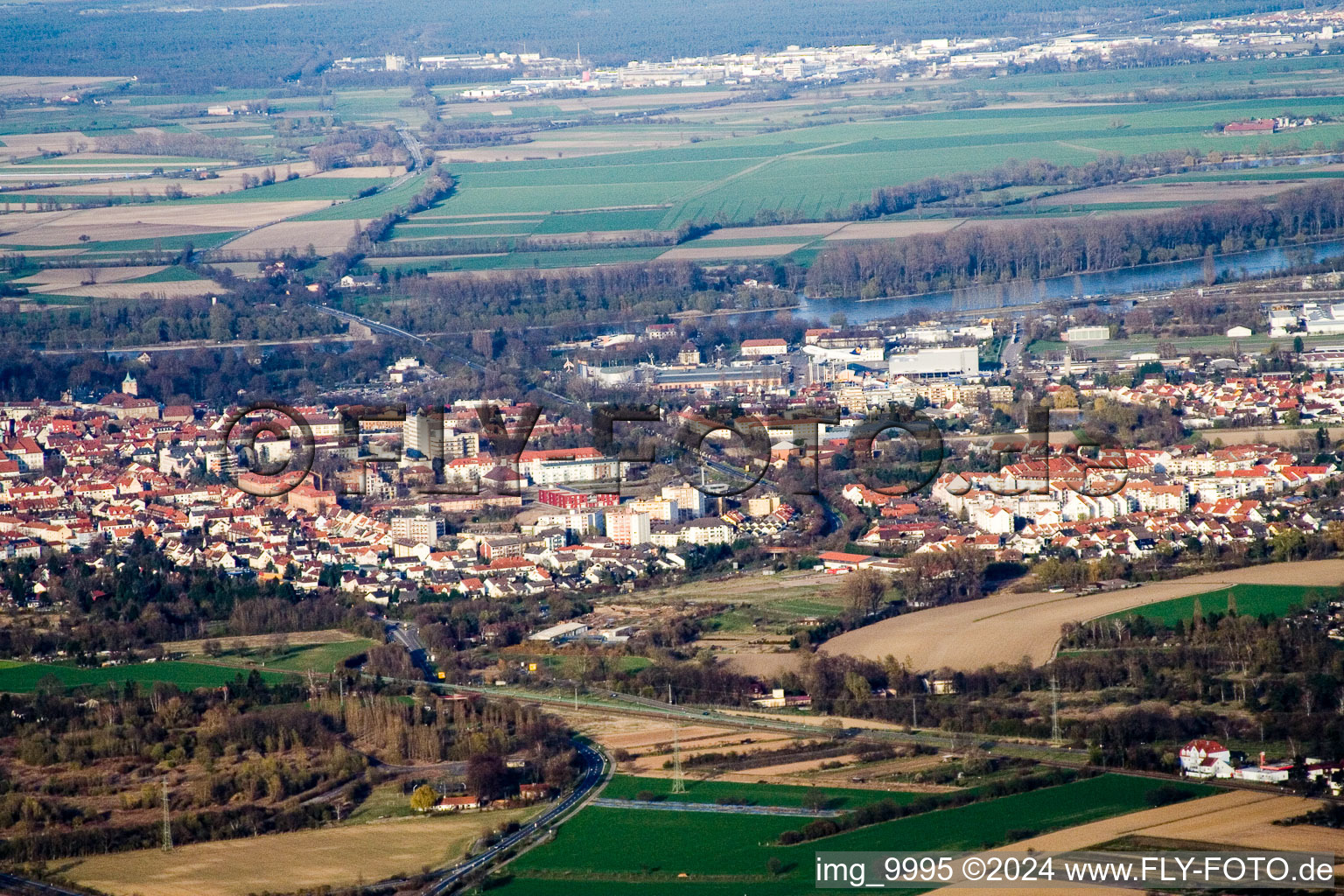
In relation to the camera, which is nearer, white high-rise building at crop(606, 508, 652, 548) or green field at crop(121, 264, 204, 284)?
white high-rise building at crop(606, 508, 652, 548)

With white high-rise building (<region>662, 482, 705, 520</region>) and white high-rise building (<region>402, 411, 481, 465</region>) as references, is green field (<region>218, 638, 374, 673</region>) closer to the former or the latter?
white high-rise building (<region>662, 482, 705, 520</region>)

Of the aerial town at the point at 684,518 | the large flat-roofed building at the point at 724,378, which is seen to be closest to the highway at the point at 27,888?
the aerial town at the point at 684,518

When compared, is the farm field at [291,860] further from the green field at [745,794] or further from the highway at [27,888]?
the green field at [745,794]

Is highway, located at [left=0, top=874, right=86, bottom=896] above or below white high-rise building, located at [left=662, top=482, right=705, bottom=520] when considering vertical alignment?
below

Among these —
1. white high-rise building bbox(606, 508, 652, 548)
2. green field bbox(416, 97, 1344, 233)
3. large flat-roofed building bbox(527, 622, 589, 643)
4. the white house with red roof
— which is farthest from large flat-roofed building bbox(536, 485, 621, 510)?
green field bbox(416, 97, 1344, 233)

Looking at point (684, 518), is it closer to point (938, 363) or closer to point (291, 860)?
point (938, 363)

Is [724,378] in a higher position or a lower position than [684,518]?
higher

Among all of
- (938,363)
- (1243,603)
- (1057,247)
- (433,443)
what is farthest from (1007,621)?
(1057,247)
